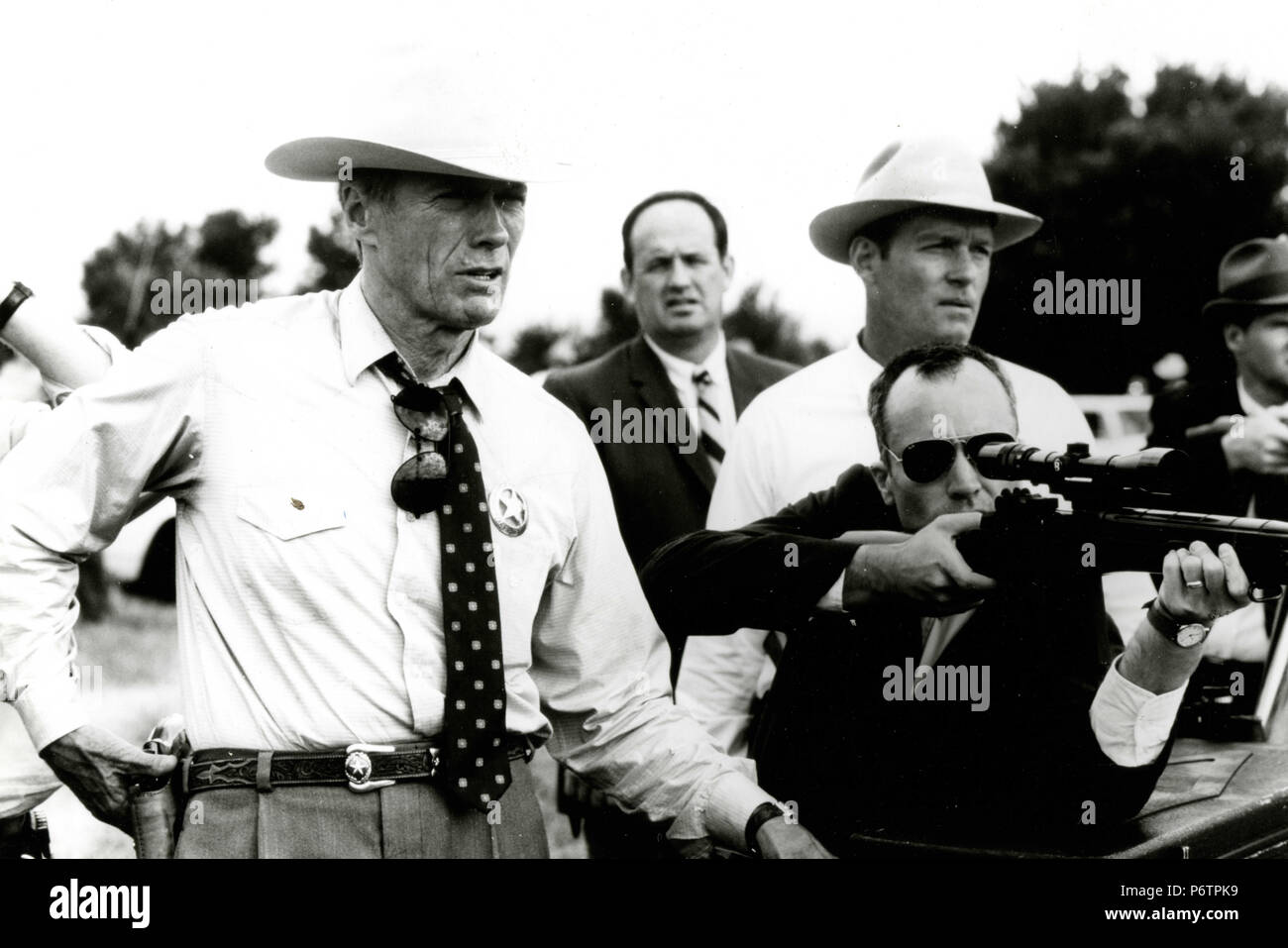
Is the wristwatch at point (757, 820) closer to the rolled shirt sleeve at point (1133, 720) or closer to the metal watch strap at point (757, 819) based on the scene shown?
the metal watch strap at point (757, 819)

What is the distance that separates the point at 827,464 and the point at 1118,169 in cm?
101

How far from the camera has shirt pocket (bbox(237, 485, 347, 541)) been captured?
130 inches

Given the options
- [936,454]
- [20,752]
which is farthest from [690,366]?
Answer: [20,752]

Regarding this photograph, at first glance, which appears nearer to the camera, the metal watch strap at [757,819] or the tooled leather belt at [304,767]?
the tooled leather belt at [304,767]

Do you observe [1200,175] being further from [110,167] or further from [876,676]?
[110,167]

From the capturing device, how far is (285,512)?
130 inches

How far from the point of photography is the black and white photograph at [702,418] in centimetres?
341

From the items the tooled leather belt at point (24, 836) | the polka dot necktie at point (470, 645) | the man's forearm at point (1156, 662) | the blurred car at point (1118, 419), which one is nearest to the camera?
the polka dot necktie at point (470, 645)

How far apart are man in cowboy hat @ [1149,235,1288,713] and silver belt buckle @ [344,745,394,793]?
1998 mm

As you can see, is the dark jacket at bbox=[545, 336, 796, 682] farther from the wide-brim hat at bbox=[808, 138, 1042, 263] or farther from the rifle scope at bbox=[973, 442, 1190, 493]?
the rifle scope at bbox=[973, 442, 1190, 493]

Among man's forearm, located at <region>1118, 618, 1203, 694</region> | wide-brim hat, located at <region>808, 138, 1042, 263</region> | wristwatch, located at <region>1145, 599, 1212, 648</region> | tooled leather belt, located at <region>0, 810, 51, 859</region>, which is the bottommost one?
tooled leather belt, located at <region>0, 810, 51, 859</region>

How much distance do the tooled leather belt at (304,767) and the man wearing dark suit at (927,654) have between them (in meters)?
0.78

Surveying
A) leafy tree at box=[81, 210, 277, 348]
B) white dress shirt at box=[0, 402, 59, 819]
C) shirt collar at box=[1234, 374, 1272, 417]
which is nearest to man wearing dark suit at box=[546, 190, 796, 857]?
leafy tree at box=[81, 210, 277, 348]

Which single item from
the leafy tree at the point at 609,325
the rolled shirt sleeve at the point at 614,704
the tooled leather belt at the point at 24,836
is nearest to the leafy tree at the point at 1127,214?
the leafy tree at the point at 609,325
